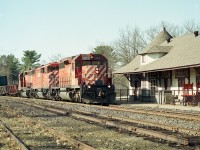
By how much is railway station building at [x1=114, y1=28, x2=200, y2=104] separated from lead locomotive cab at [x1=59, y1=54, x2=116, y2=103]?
4.55 meters

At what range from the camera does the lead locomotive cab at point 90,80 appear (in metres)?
26.1

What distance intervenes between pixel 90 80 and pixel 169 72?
7688 mm

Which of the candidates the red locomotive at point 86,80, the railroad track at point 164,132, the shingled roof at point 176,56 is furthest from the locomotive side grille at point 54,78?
the railroad track at point 164,132

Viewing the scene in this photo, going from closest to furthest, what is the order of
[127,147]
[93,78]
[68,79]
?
[127,147] < [93,78] < [68,79]

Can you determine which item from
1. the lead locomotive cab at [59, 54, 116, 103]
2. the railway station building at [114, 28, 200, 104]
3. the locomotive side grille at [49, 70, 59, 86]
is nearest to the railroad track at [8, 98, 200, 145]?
the lead locomotive cab at [59, 54, 116, 103]

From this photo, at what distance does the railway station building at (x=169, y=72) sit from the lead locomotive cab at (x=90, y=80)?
4.55m

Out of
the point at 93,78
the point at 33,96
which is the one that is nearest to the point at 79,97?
the point at 93,78

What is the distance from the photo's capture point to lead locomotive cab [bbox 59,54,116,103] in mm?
26092

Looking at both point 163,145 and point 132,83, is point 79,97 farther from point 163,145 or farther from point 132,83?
point 163,145

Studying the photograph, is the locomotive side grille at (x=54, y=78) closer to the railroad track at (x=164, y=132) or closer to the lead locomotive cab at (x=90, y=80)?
the lead locomotive cab at (x=90, y=80)

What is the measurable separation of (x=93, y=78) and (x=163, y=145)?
58.9 feet

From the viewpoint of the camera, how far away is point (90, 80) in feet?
87.4

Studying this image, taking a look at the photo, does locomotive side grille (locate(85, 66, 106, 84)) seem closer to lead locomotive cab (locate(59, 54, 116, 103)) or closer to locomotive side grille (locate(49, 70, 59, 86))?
lead locomotive cab (locate(59, 54, 116, 103))

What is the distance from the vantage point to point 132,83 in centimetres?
3859
